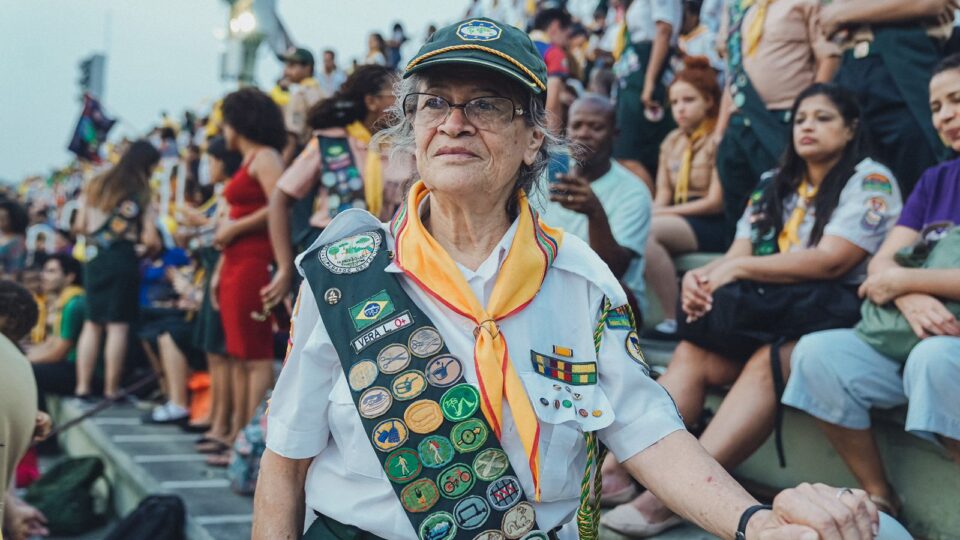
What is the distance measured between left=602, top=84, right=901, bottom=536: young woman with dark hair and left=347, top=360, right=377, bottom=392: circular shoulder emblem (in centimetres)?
173

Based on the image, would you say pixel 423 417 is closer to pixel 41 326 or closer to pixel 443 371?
pixel 443 371

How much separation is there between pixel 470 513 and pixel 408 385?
0.97ft

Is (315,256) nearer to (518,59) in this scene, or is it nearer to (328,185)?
(518,59)

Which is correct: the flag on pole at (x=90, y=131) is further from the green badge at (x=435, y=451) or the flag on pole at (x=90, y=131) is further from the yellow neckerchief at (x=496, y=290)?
the green badge at (x=435, y=451)

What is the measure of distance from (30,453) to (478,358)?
5.68 meters

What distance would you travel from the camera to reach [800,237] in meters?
3.63

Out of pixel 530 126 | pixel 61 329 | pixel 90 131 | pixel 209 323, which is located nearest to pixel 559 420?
pixel 530 126

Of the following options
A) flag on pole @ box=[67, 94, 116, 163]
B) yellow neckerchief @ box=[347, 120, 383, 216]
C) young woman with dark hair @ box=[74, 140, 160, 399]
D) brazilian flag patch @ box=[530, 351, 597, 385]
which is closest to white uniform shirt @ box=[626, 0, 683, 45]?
yellow neckerchief @ box=[347, 120, 383, 216]

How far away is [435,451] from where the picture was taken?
5.89 feet

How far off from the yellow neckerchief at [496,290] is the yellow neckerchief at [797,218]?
1979 millimetres

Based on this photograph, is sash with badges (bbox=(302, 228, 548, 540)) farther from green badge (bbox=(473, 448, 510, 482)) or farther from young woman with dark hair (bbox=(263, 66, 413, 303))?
young woman with dark hair (bbox=(263, 66, 413, 303))

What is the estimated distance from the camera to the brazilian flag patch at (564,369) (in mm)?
1849

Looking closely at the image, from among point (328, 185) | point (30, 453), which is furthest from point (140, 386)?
point (328, 185)

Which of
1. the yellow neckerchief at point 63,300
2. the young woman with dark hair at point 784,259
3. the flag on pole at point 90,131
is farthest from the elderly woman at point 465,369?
the flag on pole at point 90,131
